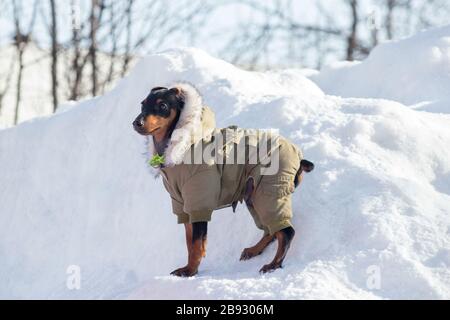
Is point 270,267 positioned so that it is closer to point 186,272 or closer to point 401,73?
point 186,272

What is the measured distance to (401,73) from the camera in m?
8.61

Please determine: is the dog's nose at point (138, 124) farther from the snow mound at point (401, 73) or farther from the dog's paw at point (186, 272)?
the snow mound at point (401, 73)

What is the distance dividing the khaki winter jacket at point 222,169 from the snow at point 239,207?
376 millimetres

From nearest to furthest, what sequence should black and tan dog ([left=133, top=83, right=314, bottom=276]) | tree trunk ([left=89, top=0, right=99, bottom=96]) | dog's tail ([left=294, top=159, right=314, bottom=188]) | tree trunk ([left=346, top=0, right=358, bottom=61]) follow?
black and tan dog ([left=133, top=83, right=314, bottom=276]), dog's tail ([left=294, top=159, right=314, bottom=188]), tree trunk ([left=89, top=0, right=99, bottom=96]), tree trunk ([left=346, top=0, right=358, bottom=61])

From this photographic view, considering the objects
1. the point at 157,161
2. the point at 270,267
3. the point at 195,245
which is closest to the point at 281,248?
the point at 270,267

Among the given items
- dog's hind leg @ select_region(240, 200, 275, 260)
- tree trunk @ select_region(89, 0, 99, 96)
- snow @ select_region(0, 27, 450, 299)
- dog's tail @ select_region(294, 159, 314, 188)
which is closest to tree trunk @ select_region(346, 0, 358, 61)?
tree trunk @ select_region(89, 0, 99, 96)

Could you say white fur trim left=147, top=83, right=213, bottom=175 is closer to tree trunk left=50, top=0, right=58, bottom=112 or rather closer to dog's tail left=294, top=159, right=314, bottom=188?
dog's tail left=294, top=159, right=314, bottom=188

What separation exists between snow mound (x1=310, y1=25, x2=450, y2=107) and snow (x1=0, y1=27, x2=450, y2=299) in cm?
3

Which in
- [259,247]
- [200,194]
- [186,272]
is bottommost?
[186,272]

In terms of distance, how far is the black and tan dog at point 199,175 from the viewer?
452 centimetres

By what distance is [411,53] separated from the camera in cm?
882

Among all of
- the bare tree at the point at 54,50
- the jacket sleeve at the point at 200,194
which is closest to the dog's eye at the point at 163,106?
the jacket sleeve at the point at 200,194

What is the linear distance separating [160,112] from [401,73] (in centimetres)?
473

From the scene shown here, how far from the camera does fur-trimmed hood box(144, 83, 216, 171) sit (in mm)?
4527
